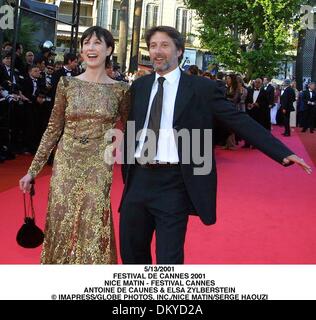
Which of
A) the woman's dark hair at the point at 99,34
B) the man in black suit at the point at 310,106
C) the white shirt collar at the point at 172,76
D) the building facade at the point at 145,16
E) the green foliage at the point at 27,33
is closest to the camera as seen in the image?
the white shirt collar at the point at 172,76

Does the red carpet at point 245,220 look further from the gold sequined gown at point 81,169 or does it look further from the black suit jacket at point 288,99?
the black suit jacket at point 288,99

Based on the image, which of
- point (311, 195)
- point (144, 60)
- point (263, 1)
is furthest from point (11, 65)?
point (144, 60)

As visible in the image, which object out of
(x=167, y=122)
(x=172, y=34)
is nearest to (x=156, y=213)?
(x=167, y=122)

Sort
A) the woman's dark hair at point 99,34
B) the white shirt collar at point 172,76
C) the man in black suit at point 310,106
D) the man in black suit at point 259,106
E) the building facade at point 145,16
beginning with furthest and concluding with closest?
the building facade at point 145,16
the man in black suit at point 310,106
the man in black suit at point 259,106
the woman's dark hair at point 99,34
the white shirt collar at point 172,76

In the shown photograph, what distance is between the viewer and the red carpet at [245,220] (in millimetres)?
4867

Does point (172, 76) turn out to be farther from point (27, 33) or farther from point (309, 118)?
point (309, 118)

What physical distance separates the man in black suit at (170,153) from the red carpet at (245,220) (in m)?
1.56

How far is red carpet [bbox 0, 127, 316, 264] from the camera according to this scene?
487 centimetres

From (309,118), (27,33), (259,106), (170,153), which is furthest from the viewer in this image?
(309,118)

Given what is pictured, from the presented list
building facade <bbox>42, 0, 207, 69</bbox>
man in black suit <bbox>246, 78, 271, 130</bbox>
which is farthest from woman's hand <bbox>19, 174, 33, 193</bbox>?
building facade <bbox>42, 0, 207, 69</bbox>

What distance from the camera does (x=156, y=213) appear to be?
315cm

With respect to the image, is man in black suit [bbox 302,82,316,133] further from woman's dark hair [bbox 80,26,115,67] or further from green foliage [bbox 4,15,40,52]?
woman's dark hair [bbox 80,26,115,67]

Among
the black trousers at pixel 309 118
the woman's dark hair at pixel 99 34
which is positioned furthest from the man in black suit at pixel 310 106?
the woman's dark hair at pixel 99 34

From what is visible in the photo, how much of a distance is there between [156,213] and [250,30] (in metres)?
23.6
